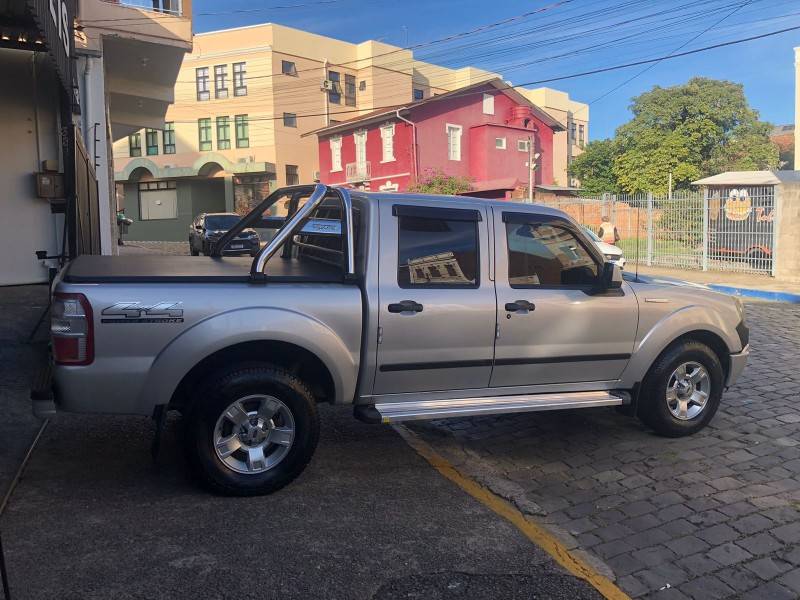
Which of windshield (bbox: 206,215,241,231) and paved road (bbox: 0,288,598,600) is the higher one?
windshield (bbox: 206,215,241,231)

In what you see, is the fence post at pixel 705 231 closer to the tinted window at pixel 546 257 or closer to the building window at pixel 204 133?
the tinted window at pixel 546 257

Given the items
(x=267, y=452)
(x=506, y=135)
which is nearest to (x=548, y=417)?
(x=267, y=452)

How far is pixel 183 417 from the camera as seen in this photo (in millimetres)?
4238

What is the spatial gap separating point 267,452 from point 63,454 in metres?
1.64

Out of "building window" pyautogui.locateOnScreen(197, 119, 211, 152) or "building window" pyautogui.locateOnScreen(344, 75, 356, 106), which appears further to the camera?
"building window" pyautogui.locateOnScreen(344, 75, 356, 106)

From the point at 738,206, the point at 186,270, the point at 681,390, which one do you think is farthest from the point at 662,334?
the point at 738,206

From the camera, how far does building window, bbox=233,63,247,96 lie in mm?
43188

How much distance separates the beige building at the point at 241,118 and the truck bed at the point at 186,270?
37564mm

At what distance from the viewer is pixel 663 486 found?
4.75 metres

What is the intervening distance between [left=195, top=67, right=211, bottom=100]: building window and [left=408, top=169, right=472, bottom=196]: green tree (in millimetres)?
16097

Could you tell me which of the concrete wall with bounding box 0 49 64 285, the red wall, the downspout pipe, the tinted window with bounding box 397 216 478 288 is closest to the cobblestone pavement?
the tinted window with bounding box 397 216 478 288

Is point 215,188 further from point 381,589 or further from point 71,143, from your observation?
point 381,589

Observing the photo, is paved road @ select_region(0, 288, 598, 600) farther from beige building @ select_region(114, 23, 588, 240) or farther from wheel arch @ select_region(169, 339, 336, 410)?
beige building @ select_region(114, 23, 588, 240)

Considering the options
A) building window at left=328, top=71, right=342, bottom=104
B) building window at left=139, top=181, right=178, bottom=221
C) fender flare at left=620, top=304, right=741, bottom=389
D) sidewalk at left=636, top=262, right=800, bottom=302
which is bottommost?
sidewalk at left=636, top=262, right=800, bottom=302
